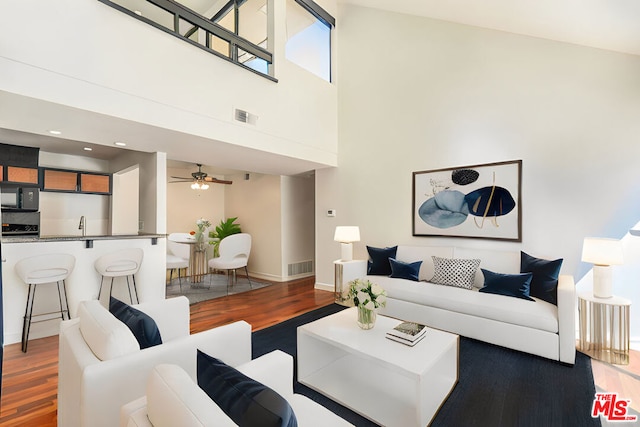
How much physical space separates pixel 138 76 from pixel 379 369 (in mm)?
3547

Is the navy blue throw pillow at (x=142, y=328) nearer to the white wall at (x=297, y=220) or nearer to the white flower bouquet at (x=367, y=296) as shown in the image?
the white flower bouquet at (x=367, y=296)

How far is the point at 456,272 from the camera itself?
365 cm

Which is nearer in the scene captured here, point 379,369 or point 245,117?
point 379,369

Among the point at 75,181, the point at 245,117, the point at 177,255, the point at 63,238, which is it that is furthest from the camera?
the point at 177,255

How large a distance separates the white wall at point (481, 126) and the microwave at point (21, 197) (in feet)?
15.9

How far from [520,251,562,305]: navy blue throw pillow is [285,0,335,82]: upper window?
423 centimetres

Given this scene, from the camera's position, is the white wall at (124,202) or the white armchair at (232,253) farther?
the white wall at (124,202)

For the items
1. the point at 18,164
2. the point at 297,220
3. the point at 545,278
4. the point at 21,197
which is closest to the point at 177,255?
the point at 297,220

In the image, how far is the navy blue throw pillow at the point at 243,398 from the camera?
0.92m

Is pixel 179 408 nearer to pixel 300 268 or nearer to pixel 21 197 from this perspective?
pixel 300 268

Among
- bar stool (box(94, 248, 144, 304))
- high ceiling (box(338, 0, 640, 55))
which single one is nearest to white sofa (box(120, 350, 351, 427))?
bar stool (box(94, 248, 144, 304))

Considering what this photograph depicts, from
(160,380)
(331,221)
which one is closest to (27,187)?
(331,221)

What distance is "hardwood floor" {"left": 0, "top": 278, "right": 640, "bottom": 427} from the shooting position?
82.4 inches

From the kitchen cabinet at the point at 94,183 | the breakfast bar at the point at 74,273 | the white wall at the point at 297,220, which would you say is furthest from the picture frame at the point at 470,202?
the kitchen cabinet at the point at 94,183
